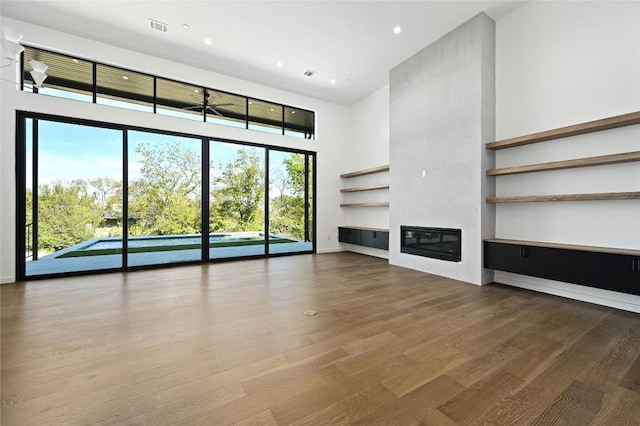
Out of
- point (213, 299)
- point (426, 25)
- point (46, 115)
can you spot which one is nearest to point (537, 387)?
point (213, 299)

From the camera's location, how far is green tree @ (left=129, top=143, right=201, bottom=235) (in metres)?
4.98

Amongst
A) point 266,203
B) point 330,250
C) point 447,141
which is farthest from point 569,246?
point 266,203

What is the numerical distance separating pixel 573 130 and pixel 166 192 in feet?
21.1

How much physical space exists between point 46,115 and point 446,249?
685 centimetres

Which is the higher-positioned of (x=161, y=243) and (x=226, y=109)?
(x=226, y=109)

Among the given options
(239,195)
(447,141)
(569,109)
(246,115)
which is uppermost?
(246,115)

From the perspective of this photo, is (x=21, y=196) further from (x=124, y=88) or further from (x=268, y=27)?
(x=268, y=27)

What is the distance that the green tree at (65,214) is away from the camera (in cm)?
427

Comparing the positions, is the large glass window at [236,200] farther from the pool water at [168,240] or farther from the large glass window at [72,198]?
the large glass window at [72,198]

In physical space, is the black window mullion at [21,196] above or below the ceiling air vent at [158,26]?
below

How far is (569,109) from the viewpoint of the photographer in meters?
3.34

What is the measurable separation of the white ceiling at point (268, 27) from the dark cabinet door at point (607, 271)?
3.54 meters

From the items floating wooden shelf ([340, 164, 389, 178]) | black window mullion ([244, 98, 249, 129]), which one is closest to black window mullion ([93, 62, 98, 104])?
black window mullion ([244, 98, 249, 129])

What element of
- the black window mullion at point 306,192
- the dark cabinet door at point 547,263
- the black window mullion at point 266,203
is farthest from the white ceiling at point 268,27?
the dark cabinet door at point 547,263
